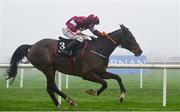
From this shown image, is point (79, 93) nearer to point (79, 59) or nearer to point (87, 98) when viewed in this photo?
point (87, 98)

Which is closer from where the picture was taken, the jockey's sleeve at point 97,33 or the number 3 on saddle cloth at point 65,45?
the number 3 on saddle cloth at point 65,45

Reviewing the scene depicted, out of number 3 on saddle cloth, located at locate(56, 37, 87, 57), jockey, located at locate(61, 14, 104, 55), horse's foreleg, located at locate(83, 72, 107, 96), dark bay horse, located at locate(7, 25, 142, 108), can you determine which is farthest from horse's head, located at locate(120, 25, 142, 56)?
horse's foreleg, located at locate(83, 72, 107, 96)

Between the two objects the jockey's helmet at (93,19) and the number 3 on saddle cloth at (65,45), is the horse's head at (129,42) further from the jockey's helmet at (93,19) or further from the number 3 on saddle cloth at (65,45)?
the number 3 on saddle cloth at (65,45)

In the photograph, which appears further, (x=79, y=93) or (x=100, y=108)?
(x=79, y=93)

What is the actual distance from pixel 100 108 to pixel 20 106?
4.97 ft

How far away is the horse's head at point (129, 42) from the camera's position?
827 cm

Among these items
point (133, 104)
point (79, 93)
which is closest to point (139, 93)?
point (79, 93)

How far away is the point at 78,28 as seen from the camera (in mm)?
8547

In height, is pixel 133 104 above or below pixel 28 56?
below

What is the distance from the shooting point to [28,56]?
8953 millimetres

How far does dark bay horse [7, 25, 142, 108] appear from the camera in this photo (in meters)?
8.12

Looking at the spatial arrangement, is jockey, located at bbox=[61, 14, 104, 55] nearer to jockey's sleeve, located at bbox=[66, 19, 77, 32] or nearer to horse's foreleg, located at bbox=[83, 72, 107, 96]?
jockey's sleeve, located at bbox=[66, 19, 77, 32]

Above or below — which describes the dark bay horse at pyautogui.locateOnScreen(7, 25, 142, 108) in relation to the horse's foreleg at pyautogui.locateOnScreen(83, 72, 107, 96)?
above

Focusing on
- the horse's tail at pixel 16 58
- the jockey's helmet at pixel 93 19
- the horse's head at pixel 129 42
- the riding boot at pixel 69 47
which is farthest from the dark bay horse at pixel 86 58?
the jockey's helmet at pixel 93 19
